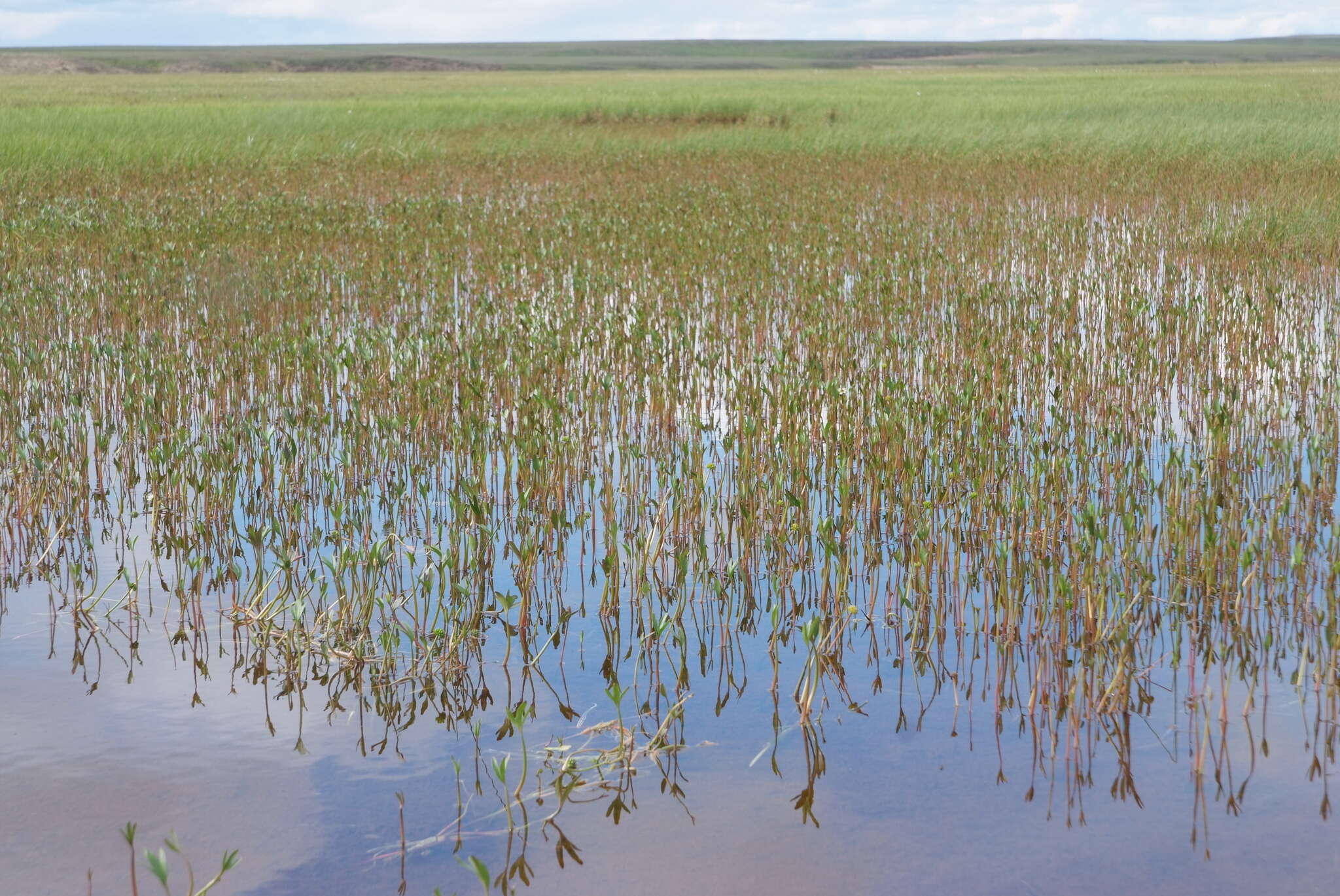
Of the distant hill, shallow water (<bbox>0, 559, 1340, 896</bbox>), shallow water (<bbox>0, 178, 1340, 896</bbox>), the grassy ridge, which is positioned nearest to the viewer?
shallow water (<bbox>0, 559, 1340, 896</bbox>)

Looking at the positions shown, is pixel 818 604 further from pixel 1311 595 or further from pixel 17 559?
pixel 17 559

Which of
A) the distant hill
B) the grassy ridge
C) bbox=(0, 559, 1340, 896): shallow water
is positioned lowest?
bbox=(0, 559, 1340, 896): shallow water

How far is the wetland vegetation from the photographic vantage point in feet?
10.2

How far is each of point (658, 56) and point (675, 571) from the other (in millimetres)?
146968

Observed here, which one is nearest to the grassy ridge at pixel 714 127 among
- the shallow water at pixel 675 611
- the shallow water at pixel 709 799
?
the shallow water at pixel 675 611

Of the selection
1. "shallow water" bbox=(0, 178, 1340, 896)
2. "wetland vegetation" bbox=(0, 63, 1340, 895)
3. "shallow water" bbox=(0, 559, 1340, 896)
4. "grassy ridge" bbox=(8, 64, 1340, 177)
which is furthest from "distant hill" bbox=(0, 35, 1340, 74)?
"shallow water" bbox=(0, 559, 1340, 896)

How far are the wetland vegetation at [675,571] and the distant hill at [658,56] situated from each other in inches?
3709

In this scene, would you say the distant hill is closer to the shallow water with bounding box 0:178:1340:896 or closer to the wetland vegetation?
the wetland vegetation

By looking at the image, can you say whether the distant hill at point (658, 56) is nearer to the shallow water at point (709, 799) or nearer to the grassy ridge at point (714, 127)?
the grassy ridge at point (714, 127)

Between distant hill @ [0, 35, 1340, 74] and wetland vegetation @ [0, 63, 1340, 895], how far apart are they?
309ft

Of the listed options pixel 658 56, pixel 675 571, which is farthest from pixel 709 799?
pixel 658 56

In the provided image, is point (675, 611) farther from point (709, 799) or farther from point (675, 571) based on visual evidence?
point (709, 799)

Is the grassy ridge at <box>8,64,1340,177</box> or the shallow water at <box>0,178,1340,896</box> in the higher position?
the grassy ridge at <box>8,64,1340,177</box>

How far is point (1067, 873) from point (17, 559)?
3.97m
